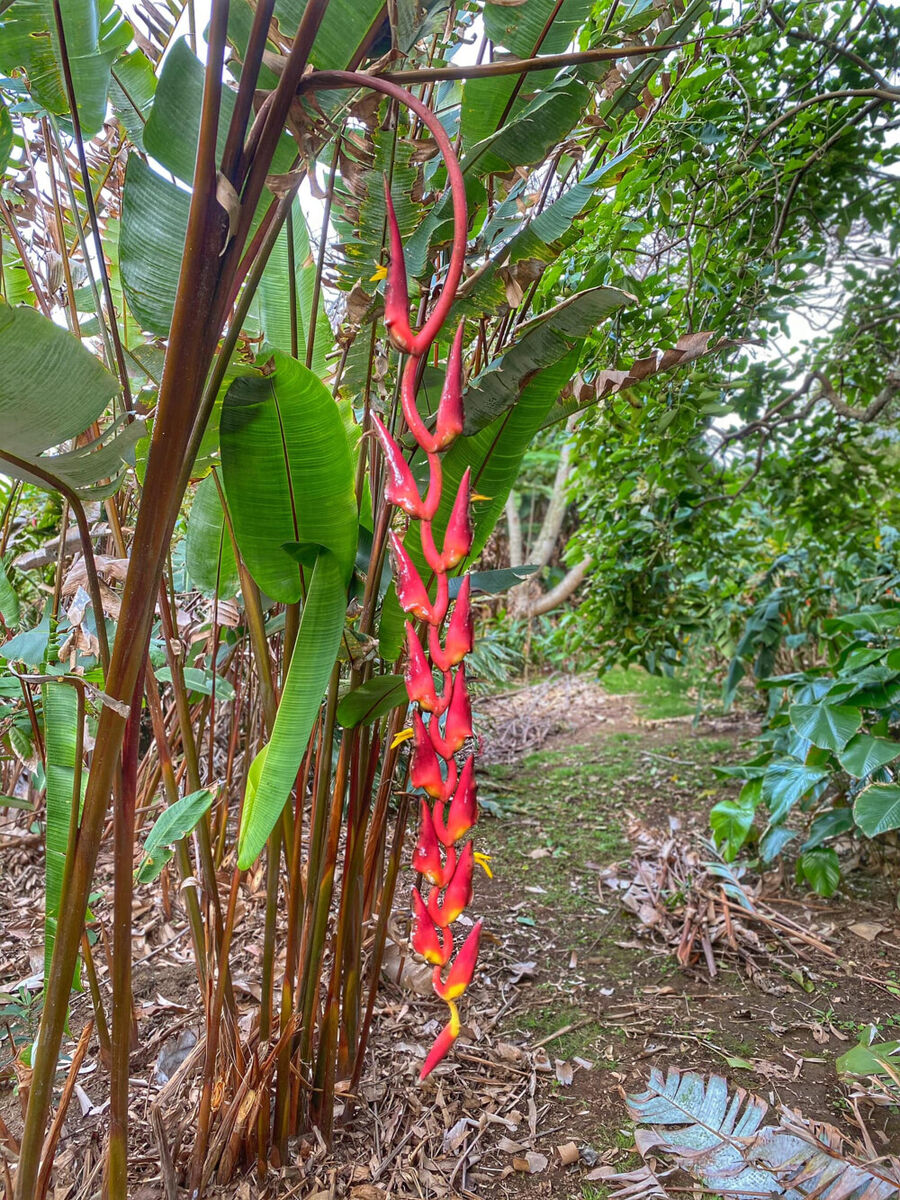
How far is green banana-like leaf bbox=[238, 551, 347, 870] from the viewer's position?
69 centimetres

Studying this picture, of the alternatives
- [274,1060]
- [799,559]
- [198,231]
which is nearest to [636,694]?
[799,559]

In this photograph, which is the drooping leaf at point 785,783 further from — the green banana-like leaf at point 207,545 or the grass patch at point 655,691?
the grass patch at point 655,691

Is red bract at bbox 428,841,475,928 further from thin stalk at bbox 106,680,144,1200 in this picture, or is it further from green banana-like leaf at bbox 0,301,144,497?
green banana-like leaf at bbox 0,301,144,497

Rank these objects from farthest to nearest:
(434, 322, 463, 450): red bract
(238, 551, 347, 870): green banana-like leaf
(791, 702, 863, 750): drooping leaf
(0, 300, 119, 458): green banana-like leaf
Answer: (791, 702, 863, 750): drooping leaf → (238, 551, 347, 870): green banana-like leaf → (0, 300, 119, 458): green banana-like leaf → (434, 322, 463, 450): red bract

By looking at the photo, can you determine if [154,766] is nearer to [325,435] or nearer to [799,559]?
[325,435]

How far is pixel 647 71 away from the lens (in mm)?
940

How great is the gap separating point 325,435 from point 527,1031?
1.24 metres

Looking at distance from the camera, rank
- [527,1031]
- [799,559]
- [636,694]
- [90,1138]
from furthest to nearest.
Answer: [636,694]
[799,559]
[527,1031]
[90,1138]

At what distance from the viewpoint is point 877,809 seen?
4.66 feet

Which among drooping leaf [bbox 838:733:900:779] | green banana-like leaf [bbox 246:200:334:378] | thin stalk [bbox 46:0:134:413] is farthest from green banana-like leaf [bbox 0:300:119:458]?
drooping leaf [bbox 838:733:900:779]

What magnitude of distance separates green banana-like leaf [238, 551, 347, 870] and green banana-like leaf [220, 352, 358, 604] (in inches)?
1.6

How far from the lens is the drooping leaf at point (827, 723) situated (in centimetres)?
151

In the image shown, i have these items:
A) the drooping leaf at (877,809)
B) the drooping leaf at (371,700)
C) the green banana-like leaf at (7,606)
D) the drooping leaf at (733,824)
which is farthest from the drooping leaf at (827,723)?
the green banana-like leaf at (7,606)

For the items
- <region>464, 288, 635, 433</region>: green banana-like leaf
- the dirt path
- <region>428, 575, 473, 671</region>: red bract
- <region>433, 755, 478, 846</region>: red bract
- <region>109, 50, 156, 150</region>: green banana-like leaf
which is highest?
<region>109, 50, 156, 150</region>: green banana-like leaf
